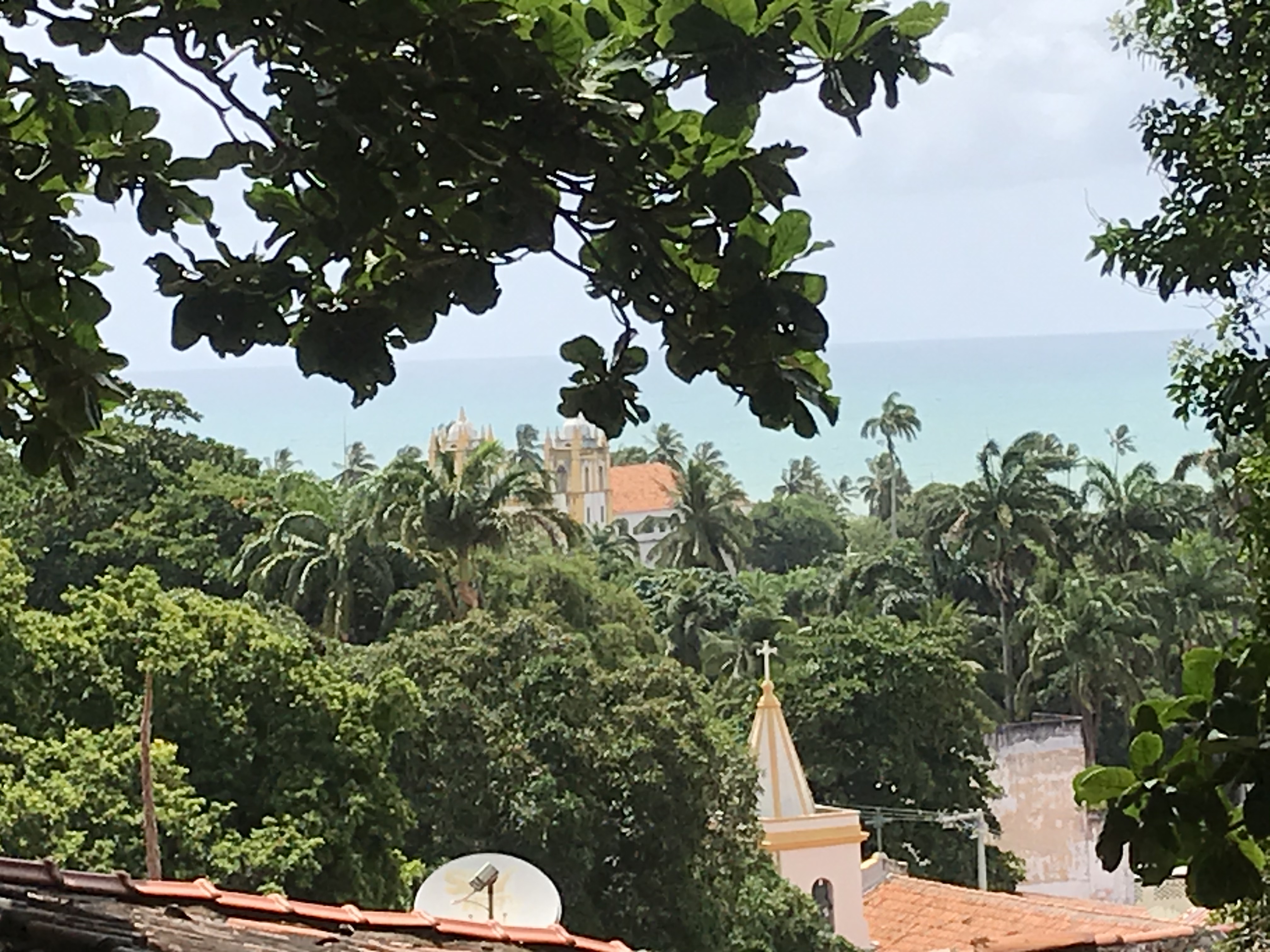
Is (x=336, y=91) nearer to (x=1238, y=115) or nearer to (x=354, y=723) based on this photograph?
(x=1238, y=115)

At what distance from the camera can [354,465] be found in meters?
38.8

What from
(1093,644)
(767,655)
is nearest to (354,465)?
(1093,644)

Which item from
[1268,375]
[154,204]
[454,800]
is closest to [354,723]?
[454,800]

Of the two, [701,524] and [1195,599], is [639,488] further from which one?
[1195,599]

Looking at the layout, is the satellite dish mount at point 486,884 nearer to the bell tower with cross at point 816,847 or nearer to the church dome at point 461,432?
the bell tower with cross at point 816,847

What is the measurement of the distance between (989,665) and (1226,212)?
22705 millimetres

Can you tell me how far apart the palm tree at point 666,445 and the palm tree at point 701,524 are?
12.2 metres

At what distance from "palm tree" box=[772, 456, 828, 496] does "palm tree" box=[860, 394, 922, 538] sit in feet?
32.3

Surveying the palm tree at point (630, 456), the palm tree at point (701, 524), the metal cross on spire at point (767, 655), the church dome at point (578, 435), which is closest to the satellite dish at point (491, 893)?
the metal cross on spire at point (767, 655)

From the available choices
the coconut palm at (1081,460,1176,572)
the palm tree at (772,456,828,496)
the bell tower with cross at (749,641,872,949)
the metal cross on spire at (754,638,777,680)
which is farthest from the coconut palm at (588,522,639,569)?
the palm tree at (772,456,828,496)

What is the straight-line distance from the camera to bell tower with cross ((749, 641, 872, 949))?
15.2 m

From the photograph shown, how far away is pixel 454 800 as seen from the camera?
13.3m

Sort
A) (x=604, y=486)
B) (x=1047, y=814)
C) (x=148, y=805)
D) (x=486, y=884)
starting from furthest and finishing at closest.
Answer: (x=604, y=486) → (x=1047, y=814) → (x=148, y=805) → (x=486, y=884)

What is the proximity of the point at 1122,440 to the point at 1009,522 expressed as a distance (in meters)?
16.4
